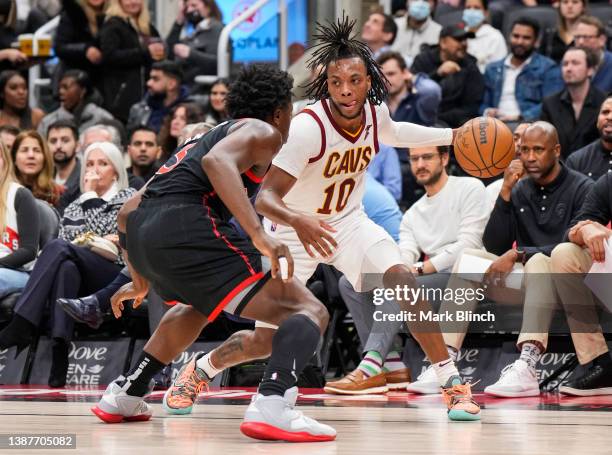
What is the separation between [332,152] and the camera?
18.5 feet

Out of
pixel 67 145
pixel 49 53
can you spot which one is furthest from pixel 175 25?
pixel 67 145

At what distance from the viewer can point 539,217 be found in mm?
7270

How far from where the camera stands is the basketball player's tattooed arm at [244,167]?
4289mm

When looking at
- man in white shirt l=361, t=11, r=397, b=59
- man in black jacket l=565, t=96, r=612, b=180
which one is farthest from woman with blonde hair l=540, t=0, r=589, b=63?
man in black jacket l=565, t=96, r=612, b=180

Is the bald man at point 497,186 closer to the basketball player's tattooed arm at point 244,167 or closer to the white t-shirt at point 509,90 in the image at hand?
the white t-shirt at point 509,90

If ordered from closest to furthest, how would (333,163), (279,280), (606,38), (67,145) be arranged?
(279,280)
(333,163)
(67,145)
(606,38)

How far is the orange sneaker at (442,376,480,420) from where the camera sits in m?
5.32

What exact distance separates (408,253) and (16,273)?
276cm

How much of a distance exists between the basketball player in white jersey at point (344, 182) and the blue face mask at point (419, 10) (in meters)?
5.39

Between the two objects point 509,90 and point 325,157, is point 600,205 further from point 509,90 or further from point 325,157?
point 509,90

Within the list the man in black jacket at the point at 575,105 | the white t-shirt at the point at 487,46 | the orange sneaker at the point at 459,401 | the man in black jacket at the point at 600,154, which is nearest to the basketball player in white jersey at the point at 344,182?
the orange sneaker at the point at 459,401

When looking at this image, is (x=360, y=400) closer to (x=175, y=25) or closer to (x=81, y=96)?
(x=81, y=96)

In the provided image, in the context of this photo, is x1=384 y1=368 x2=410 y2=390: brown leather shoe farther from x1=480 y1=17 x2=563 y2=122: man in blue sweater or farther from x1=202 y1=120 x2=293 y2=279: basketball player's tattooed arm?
x1=480 y1=17 x2=563 y2=122: man in blue sweater

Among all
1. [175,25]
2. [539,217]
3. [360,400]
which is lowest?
[360,400]
